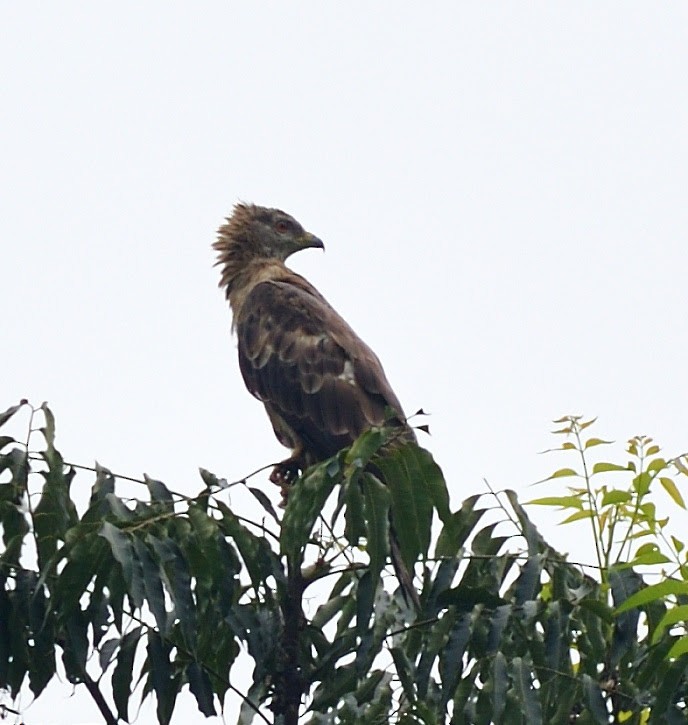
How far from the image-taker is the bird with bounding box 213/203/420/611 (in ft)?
26.6

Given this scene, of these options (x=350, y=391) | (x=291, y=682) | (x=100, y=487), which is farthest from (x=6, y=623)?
(x=350, y=391)

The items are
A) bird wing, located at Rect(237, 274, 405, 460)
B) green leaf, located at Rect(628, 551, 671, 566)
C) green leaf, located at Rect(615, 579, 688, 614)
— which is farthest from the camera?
bird wing, located at Rect(237, 274, 405, 460)

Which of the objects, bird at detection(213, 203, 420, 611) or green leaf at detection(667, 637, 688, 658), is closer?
green leaf at detection(667, 637, 688, 658)

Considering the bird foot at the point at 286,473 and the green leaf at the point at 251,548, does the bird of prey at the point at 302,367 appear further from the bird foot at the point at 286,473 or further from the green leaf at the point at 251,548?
the green leaf at the point at 251,548

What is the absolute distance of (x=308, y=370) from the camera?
27.5 ft

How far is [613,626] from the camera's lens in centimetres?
443

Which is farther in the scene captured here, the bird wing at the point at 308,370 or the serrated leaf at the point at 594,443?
the bird wing at the point at 308,370

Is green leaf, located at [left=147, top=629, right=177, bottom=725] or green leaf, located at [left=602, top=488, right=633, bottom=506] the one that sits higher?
green leaf, located at [left=602, top=488, right=633, bottom=506]

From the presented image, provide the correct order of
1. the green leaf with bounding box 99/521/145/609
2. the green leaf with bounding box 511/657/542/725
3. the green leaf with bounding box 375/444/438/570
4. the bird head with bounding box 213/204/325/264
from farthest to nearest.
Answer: the bird head with bounding box 213/204/325/264
the green leaf with bounding box 375/444/438/570
the green leaf with bounding box 511/657/542/725
the green leaf with bounding box 99/521/145/609

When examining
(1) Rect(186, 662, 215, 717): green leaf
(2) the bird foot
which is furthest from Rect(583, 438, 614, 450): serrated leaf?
(2) the bird foot

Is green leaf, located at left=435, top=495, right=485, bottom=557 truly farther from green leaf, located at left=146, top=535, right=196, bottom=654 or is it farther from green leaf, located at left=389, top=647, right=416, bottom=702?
green leaf, located at left=146, top=535, right=196, bottom=654

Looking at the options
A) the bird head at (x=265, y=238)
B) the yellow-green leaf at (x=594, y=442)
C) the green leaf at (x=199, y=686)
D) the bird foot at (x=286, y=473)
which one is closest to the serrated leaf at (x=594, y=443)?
the yellow-green leaf at (x=594, y=442)

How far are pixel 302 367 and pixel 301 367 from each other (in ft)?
0.03

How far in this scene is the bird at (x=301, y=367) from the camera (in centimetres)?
810
